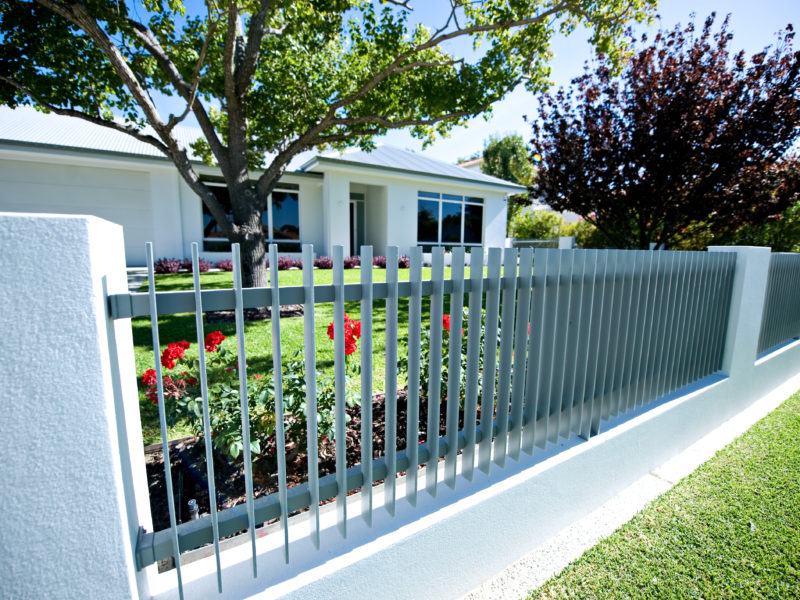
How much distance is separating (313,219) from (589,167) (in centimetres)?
1054

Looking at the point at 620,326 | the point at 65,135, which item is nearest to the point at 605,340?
the point at 620,326

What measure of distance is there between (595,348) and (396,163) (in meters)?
14.7

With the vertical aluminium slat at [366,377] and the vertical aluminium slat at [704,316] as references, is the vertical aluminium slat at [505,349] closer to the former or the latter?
the vertical aluminium slat at [366,377]

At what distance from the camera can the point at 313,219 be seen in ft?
52.0

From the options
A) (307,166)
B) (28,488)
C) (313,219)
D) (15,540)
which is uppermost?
(307,166)

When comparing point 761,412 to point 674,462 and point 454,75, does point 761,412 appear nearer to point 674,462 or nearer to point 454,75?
point 674,462

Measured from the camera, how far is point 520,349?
243 centimetres

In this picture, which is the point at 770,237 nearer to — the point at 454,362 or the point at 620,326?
the point at 620,326

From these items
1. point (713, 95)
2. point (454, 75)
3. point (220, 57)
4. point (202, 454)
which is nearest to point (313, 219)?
point (220, 57)

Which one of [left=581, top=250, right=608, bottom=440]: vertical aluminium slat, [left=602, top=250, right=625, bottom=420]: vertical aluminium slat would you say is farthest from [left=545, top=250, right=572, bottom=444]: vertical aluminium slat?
[left=602, top=250, right=625, bottom=420]: vertical aluminium slat

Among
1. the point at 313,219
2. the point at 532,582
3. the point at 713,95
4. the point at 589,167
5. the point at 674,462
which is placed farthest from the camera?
the point at 313,219

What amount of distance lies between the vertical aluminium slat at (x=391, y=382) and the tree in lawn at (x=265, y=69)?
5658 mm

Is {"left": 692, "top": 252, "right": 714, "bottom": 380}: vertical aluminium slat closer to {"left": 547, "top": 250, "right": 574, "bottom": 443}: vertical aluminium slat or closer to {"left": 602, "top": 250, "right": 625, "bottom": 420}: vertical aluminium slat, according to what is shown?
{"left": 602, "top": 250, "right": 625, "bottom": 420}: vertical aluminium slat

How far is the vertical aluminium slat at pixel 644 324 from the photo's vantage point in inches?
126
